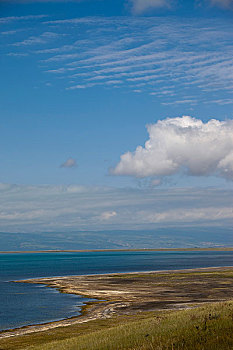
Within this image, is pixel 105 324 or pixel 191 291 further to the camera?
pixel 191 291

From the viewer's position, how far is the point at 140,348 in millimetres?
23188

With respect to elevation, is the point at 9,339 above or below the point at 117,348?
below

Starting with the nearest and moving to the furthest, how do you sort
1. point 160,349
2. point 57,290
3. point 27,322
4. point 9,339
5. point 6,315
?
point 160,349 < point 9,339 < point 27,322 < point 6,315 < point 57,290

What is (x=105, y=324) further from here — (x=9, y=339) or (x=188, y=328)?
(x=188, y=328)

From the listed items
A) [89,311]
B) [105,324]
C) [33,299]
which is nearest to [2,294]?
[33,299]

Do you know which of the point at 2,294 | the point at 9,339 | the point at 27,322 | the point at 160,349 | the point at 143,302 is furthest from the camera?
the point at 2,294

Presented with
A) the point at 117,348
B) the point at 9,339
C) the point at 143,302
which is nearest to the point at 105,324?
the point at 9,339

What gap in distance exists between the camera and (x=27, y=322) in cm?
5703

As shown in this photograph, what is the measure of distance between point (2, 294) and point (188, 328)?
73.7m

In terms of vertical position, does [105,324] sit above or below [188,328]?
below

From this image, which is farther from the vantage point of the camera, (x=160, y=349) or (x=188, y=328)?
(x=188, y=328)

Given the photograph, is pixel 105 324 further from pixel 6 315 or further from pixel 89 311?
pixel 6 315

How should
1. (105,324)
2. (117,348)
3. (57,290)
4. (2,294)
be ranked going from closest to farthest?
1. (117,348)
2. (105,324)
3. (2,294)
4. (57,290)

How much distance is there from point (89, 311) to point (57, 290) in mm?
36240
